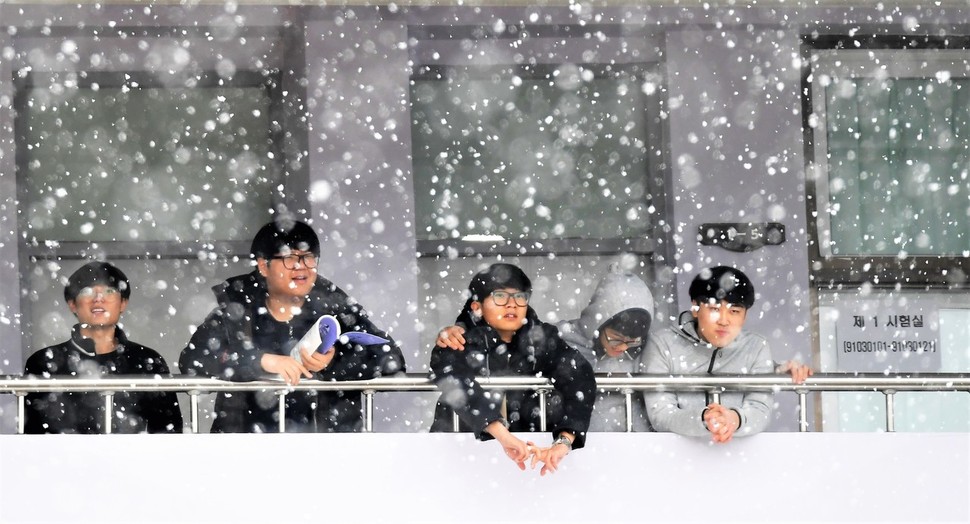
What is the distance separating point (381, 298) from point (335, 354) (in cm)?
283

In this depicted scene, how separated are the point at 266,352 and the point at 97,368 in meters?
0.80

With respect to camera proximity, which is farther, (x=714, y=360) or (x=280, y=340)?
(x=714, y=360)

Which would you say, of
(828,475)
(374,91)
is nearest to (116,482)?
(828,475)

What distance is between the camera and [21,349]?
22.4ft

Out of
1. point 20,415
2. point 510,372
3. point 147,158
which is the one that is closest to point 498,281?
point 510,372

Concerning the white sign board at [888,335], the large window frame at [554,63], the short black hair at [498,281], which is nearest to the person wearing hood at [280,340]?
the short black hair at [498,281]

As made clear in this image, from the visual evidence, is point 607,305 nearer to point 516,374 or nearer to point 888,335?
point 516,374

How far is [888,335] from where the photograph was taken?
759 centimetres

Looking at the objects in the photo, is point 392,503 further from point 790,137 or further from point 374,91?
point 790,137

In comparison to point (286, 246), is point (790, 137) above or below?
above

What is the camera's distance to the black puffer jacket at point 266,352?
4098 mm

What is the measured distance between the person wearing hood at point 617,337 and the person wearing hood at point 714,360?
0.32 ft

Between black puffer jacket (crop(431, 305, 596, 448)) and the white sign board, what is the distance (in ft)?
12.5

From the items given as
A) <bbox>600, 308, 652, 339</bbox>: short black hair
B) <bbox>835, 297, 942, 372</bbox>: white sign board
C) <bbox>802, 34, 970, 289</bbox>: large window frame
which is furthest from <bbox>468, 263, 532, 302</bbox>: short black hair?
<bbox>835, 297, 942, 372</bbox>: white sign board
